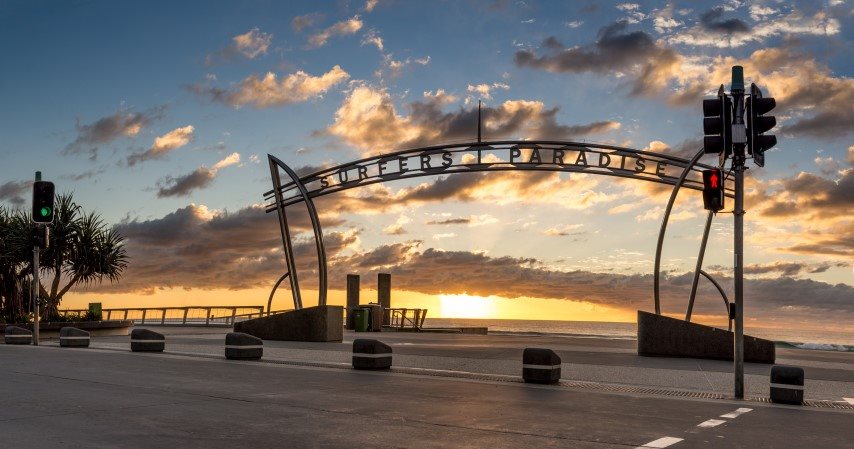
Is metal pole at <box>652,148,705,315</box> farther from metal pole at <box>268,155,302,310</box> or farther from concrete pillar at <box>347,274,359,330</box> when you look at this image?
concrete pillar at <box>347,274,359,330</box>

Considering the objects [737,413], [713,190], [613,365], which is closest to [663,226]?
[613,365]

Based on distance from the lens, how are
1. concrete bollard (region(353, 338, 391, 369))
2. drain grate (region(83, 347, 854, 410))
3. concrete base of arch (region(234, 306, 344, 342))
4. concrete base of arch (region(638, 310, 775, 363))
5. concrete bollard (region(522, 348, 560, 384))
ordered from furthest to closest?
concrete base of arch (region(234, 306, 344, 342)) → concrete base of arch (region(638, 310, 775, 363)) → concrete bollard (region(353, 338, 391, 369)) → concrete bollard (region(522, 348, 560, 384)) → drain grate (region(83, 347, 854, 410))

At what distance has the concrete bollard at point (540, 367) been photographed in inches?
592

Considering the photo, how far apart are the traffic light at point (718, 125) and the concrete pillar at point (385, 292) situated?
3026 centimetres

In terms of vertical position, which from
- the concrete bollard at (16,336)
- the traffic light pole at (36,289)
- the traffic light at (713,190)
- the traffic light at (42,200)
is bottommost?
the concrete bollard at (16,336)

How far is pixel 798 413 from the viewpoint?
39.0ft

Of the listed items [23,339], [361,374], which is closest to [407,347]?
[361,374]

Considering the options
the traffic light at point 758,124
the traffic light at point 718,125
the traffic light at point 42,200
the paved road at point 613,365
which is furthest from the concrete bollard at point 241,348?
the traffic light at point 758,124

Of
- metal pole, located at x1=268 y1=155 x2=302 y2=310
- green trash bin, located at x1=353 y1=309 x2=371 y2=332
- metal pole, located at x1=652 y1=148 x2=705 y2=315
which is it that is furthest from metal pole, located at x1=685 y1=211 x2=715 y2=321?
green trash bin, located at x1=353 y1=309 x2=371 y2=332

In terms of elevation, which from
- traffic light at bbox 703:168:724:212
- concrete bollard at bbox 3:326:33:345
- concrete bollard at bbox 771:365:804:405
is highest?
traffic light at bbox 703:168:724:212

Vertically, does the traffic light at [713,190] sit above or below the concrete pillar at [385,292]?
above

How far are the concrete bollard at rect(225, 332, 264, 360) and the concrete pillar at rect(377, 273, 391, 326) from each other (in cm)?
2284

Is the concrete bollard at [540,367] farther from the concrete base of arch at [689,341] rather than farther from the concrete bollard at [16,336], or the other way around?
the concrete bollard at [16,336]

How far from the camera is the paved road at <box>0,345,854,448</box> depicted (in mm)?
8750
